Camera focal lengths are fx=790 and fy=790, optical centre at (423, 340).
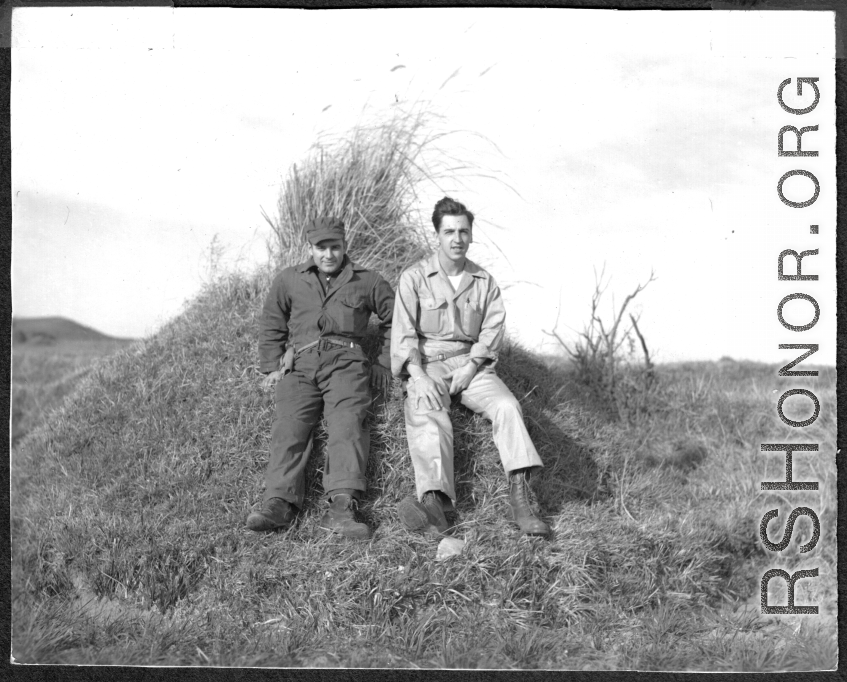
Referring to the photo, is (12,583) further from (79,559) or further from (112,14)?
(112,14)

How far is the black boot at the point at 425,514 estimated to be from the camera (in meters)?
4.47

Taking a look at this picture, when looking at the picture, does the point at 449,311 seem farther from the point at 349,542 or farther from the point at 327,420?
the point at 349,542

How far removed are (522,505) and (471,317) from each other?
49.1 inches

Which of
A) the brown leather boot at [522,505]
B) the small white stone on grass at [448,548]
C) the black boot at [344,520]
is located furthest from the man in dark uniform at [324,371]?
the brown leather boot at [522,505]

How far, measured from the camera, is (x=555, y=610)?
14.5 ft

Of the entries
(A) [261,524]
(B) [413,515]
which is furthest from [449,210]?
(A) [261,524]

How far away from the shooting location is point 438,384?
Answer: 493 centimetres

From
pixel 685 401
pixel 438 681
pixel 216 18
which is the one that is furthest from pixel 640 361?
pixel 216 18

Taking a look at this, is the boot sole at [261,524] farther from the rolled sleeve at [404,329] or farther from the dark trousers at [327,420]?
the rolled sleeve at [404,329]

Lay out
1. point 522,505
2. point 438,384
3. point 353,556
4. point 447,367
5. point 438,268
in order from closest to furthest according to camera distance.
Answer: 1. point 353,556
2. point 522,505
3. point 438,384
4. point 447,367
5. point 438,268

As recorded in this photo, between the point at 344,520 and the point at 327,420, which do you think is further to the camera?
the point at 327,420

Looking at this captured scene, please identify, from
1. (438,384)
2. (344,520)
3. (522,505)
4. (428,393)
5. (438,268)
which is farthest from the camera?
(438,268)

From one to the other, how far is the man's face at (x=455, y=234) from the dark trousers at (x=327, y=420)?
0.89 m

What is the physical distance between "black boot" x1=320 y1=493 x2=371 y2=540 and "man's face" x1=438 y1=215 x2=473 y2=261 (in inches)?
66.7
